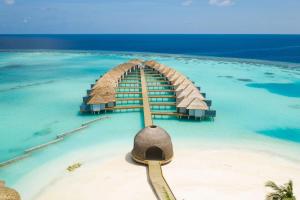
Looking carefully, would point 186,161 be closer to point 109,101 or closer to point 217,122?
point 217,122

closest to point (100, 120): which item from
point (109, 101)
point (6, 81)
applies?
point (109, 101)

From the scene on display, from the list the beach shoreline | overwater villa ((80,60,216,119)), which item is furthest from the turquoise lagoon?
the beach shoreline

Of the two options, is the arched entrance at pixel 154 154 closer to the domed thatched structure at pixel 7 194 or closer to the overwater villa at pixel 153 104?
the overwater villa at pixel 153 104

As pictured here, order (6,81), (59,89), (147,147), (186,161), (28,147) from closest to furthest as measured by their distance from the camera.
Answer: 1. (147,147)
2. (186,161)
3. (28,147)
4. (59,89)
5. (6,81)

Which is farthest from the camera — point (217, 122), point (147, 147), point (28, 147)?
point (217, 122)

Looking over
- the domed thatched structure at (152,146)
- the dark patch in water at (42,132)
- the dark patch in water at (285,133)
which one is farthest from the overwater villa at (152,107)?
the dark patch in water at (285,133)

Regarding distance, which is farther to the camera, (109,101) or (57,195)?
(109,101)

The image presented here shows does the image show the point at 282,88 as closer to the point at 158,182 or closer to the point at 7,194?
the point at 158,182

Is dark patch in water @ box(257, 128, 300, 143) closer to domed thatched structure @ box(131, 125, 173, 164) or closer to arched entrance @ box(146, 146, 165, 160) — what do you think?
domed thatched structure @ box(131, 125, 173, 164)
